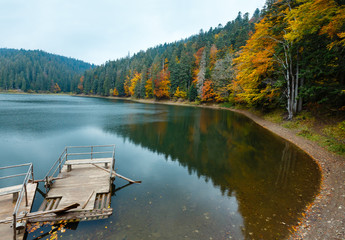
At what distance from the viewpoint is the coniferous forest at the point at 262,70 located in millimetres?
16375

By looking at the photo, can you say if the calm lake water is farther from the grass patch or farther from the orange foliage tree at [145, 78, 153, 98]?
the orange foliage tree at [145, 78, 153, 98]

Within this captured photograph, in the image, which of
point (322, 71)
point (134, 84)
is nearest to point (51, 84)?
point (134, 84)

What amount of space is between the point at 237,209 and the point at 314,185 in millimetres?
4818

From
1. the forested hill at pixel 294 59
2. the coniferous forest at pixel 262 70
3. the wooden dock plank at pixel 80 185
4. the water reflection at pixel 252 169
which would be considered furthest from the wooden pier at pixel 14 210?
the coniferous forest at pixel 262 70

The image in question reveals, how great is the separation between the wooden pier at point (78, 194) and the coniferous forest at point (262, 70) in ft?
53.9

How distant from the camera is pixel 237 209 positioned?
23.9 ft

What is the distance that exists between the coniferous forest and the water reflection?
7698 millimetres

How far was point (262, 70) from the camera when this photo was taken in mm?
23453

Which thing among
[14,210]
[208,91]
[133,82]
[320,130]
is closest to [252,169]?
[320,130]

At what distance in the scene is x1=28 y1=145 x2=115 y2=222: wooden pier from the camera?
644 centimetres

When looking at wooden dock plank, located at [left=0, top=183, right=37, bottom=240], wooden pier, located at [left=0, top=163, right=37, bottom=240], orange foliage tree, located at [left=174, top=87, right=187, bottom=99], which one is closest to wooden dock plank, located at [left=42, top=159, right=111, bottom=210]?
wooden dock plank, located at [left=0, top=183, right=37, bottom=240]

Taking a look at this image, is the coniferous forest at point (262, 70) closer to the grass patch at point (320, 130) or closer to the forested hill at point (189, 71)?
the forested hill at point (189, 71)

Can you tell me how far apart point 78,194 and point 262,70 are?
24.6 m

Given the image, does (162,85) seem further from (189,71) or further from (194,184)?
(194,184)
